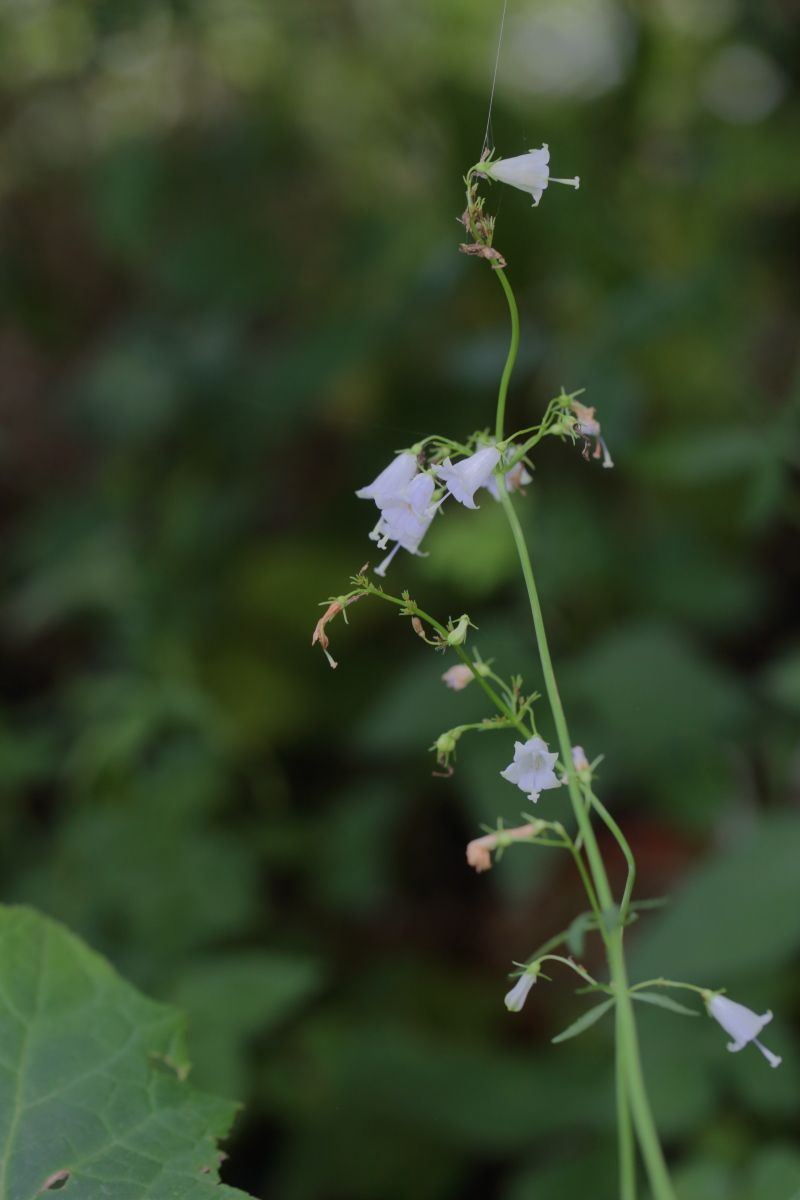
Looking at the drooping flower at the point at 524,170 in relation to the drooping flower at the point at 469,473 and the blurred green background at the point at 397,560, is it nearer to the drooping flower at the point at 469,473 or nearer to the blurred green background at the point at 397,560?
the drooping flower at the point at 469,473

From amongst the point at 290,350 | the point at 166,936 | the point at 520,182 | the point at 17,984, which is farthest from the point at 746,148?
the point at 17,984

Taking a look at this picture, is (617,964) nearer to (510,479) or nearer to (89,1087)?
(510,479)

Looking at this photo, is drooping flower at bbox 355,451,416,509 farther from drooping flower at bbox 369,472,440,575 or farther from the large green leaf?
the large green leaf

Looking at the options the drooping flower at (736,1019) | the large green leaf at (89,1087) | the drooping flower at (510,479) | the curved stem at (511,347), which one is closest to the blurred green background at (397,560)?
the large green leaf at (89,1087)

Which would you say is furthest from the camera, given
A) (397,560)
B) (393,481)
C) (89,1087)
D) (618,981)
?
(397,560)

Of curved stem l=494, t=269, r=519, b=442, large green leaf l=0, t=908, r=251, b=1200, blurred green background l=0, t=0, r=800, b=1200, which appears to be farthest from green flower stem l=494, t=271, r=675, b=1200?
blurred green background l=0, t=0, r=800, b=1200

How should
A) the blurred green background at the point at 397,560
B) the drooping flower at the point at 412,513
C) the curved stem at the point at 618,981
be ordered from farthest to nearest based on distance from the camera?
the blurred green background at the point at 397,560 < the drooping flower at the point at 412,513 < the curved stem at the point at 618,981

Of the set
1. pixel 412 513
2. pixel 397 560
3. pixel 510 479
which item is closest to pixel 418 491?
pixel 412 513
